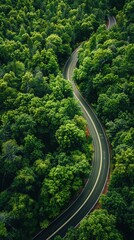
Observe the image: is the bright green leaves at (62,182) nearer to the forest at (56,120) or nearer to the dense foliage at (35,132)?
the dense foliage at (35,132)

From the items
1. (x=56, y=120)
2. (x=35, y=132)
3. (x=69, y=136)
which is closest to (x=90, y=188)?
(x=69, y=136)

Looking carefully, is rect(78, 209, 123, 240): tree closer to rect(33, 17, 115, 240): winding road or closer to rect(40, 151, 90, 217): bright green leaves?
rect(40, 151, 90, 217): bright green leaves

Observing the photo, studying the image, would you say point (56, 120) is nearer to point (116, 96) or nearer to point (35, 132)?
point (35, 132)

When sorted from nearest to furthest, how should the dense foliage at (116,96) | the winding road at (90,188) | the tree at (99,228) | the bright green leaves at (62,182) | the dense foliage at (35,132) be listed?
the tree at (99,228) → the dense foliage at (116,96) → the dense foliage at (35,132) → the bright green leaves at (62,182) → the winding road at (90,188)

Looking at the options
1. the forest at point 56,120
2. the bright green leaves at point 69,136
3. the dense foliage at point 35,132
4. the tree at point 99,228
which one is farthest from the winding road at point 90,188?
the tree at point 99,228

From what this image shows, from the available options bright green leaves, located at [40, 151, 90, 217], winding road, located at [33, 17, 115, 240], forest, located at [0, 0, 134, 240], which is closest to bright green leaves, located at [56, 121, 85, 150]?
forest, located at [0, 0, 134, 240]
